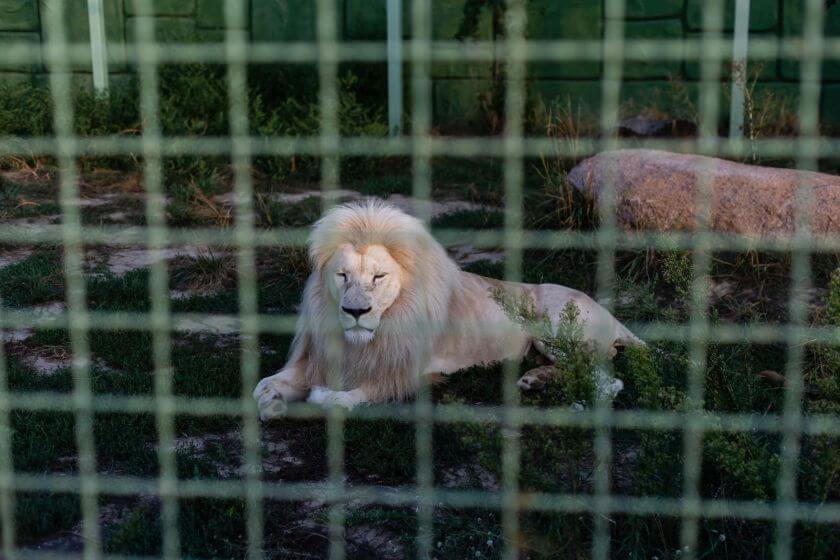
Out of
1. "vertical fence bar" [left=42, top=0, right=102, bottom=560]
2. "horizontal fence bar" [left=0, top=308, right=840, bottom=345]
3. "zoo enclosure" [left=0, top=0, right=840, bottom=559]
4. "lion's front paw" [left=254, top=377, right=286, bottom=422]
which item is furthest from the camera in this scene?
"lion's front paw" [left=254, top=377, right=286, bottom=422]

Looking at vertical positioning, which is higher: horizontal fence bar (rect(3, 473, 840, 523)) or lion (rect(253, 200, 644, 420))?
lion (rect(253, 200, 644, 420))

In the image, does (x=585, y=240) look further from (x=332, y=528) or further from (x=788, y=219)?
(x=332, y=528)

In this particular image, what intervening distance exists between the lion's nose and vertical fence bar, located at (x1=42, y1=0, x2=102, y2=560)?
2.39 ft

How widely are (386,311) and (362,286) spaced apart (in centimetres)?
18

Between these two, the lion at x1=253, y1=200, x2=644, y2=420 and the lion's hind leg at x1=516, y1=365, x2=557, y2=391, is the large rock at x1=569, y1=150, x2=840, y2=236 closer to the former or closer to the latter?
the lion at x1=253, y1=200, x2=644, y2=420

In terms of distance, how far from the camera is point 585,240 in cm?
457

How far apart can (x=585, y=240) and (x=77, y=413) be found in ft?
6.77

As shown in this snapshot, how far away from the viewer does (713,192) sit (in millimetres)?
4492

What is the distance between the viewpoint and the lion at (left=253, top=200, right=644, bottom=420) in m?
3.46

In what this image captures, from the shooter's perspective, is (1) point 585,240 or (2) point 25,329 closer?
(2) point 25,329

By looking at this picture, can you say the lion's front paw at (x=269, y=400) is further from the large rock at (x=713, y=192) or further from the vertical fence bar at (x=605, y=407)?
the large rock at (x=713, y=192)

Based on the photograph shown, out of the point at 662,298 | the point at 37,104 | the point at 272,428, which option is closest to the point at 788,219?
the point at 662,298

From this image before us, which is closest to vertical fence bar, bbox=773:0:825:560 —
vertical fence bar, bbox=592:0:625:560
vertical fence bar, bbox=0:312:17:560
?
vertical fence bar, bbox=592:0:625:560

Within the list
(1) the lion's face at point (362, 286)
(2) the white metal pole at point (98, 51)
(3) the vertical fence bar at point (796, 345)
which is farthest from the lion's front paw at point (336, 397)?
(2) the white metal pole at point (98, 51)
